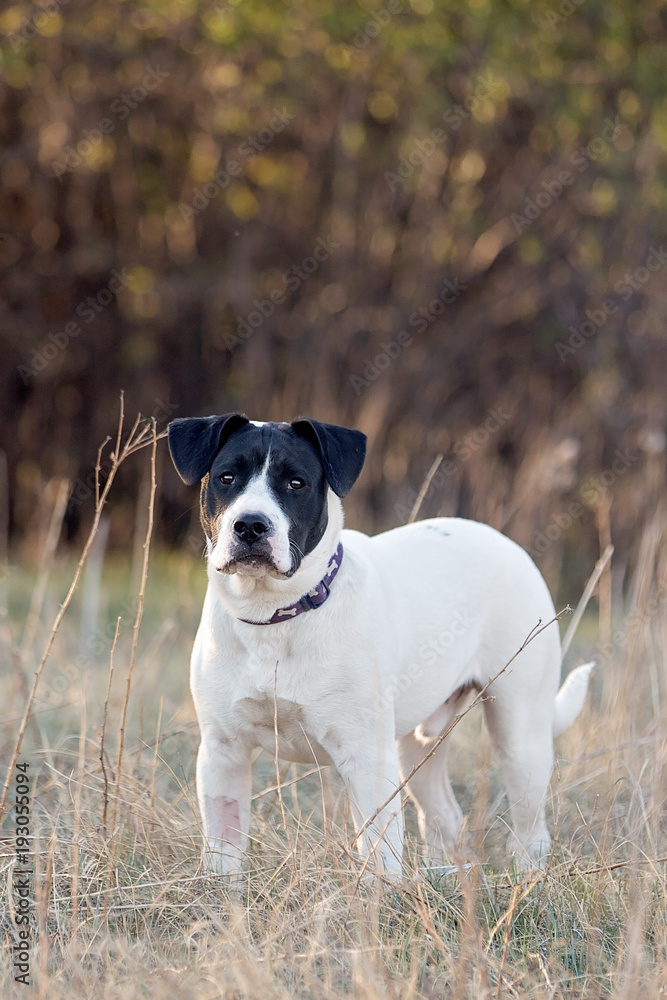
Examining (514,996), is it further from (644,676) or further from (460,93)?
(460,93)

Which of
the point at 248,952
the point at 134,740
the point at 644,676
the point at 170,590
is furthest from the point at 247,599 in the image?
the point at 170,590

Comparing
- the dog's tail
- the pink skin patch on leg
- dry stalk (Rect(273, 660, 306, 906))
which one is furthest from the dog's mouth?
the dog's tail

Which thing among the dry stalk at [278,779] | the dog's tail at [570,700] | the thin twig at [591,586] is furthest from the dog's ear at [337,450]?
the dog's tail at [570,700]

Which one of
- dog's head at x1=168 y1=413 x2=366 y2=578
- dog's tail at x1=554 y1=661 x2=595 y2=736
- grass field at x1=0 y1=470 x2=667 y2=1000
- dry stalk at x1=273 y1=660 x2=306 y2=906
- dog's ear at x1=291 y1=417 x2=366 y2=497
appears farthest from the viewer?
dog's tail at x1=554 y1=661 x2=595 y2=736

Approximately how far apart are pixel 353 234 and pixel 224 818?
729 centimetres

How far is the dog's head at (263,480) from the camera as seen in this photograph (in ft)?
9.85

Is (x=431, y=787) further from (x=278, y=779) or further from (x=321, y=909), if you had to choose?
(x=321, y=909)

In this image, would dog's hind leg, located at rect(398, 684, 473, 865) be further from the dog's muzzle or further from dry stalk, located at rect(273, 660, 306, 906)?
the dog's muzzle

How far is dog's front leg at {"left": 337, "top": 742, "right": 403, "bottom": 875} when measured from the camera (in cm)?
307

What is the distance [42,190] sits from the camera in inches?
376

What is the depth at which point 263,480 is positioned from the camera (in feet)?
10.3

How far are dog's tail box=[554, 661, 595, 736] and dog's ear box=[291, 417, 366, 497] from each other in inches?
56.9

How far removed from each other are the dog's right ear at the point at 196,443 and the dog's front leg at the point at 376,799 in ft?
3.21

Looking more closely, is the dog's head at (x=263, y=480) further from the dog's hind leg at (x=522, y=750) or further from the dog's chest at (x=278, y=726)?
the dog's hind leg at (x=522, y=750)
